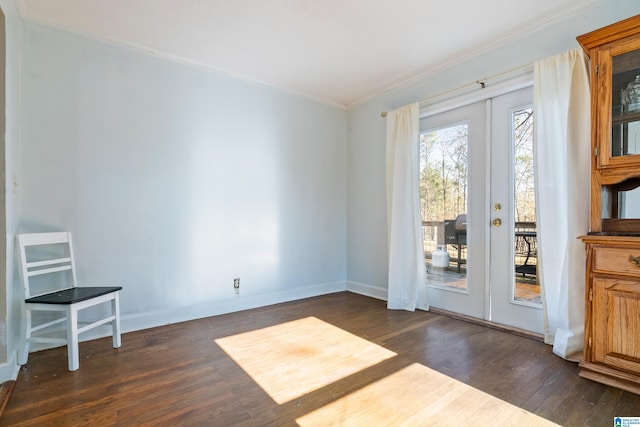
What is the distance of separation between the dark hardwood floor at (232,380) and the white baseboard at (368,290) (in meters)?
0.92

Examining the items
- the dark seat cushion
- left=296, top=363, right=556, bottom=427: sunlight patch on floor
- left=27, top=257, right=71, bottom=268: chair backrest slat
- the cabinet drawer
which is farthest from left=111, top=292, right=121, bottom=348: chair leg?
the cabinet drawer

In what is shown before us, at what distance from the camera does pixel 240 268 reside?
3.51 metres

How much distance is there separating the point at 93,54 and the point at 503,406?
3.85 meters

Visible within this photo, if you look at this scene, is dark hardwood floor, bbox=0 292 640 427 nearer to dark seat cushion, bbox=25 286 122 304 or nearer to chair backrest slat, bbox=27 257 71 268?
dark seat cushion, bbox=25 286 122 304

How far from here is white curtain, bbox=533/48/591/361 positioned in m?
2.22

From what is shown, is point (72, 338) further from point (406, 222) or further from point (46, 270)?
point (406, 222)

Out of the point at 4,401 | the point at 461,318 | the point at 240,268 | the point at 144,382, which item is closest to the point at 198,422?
the point at 144,382

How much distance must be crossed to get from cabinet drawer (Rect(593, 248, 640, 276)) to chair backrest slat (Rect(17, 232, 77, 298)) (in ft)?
12.0

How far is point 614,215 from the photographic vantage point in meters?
2.08

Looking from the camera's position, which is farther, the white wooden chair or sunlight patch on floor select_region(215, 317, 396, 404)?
the white wooden chair

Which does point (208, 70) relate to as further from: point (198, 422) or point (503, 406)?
point (503, 406)

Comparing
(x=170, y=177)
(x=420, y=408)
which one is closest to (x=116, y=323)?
(x=170, y=177)

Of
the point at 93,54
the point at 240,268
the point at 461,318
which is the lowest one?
the point at 461,318

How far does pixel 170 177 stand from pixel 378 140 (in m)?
2.42
